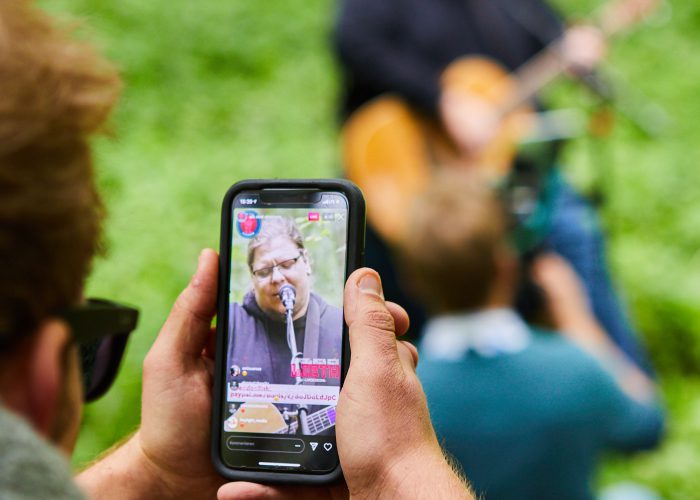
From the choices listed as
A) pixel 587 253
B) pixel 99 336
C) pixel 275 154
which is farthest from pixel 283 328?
pixel 275 154

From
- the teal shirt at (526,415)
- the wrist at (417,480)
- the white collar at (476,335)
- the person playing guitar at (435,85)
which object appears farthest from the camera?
the person playing guitar at (435,85)

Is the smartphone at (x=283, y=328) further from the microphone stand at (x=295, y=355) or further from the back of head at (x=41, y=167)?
the back of head at (x=41, y=167)

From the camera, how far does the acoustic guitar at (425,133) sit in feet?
13.3

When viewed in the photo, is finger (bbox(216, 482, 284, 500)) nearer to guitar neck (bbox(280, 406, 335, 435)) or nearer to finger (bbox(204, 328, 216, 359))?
guitar neck (bbox(280, 406, 335, 435))

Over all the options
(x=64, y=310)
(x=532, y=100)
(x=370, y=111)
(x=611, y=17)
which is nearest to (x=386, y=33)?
(x=370, y=111)

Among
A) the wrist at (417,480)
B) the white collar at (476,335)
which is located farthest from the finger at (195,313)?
the white collar at (476,335)

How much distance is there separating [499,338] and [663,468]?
66.2 inches

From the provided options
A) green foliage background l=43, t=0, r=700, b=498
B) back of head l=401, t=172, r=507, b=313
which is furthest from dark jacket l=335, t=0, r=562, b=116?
back of head l=401, t=172, r=507, b=313

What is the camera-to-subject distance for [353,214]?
1344 millimetres

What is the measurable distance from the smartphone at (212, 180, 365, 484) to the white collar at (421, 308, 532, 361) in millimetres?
1050

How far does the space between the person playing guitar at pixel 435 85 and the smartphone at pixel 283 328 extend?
248 cm

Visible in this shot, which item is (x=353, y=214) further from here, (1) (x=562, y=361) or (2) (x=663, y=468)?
(2) (x=663, y=468)

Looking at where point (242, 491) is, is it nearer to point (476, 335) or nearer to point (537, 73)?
point (476, 335)

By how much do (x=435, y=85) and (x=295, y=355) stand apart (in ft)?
9.39
